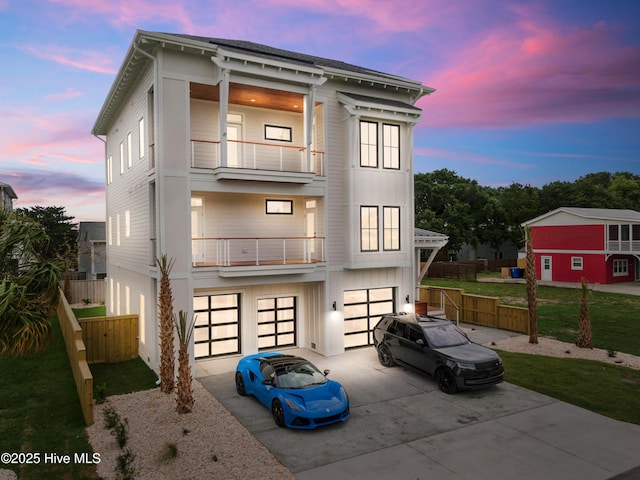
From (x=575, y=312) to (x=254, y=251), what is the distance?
2042 centimetres

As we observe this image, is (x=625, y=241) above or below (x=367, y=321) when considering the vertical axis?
above

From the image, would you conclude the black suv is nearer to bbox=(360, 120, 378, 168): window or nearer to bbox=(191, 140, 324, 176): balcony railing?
bbox=(360, 120, 378, 168): window

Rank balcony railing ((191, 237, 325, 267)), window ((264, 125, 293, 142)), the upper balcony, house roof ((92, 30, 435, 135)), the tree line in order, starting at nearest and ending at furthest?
house roof ((92, 30, 435, 135)) → the upper balcony → balcony railing ((191, 237, 325, 267)) → window ((264, 125, 293, 142)) → the tree line

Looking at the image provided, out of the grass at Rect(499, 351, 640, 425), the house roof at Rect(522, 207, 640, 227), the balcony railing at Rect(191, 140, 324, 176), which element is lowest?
the grass at Rect(499, 351, 640, 425)

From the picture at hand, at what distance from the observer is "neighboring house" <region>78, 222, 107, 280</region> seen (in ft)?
129

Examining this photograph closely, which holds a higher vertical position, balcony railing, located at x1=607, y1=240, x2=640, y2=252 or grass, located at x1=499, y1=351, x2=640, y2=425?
balcony railing, located at x1=607, y1=240, x2=640, y2=252

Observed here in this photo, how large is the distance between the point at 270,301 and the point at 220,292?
2138 mm

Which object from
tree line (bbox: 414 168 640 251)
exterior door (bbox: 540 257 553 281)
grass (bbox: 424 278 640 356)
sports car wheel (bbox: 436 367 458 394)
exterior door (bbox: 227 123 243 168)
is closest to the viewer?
sports car wheel (bbox: 436 367 458 394)

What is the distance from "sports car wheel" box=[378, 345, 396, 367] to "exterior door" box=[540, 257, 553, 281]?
33.4 meters

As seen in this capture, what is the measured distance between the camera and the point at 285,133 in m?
17.7

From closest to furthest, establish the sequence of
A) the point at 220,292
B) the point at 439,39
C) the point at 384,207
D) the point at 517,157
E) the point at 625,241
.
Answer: the point at 220,292
the point at 384,207
the point at 439,39
the point at 625,241
the point at 517,157

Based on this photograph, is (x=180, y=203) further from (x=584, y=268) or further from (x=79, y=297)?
(x=584, y=268)

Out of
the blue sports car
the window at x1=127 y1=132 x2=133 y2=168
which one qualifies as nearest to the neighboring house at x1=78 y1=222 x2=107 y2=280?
the window at x1=127 y1=132 x2=133 y2=168

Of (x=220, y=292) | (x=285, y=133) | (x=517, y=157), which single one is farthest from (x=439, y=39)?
(x=517, y=157)
